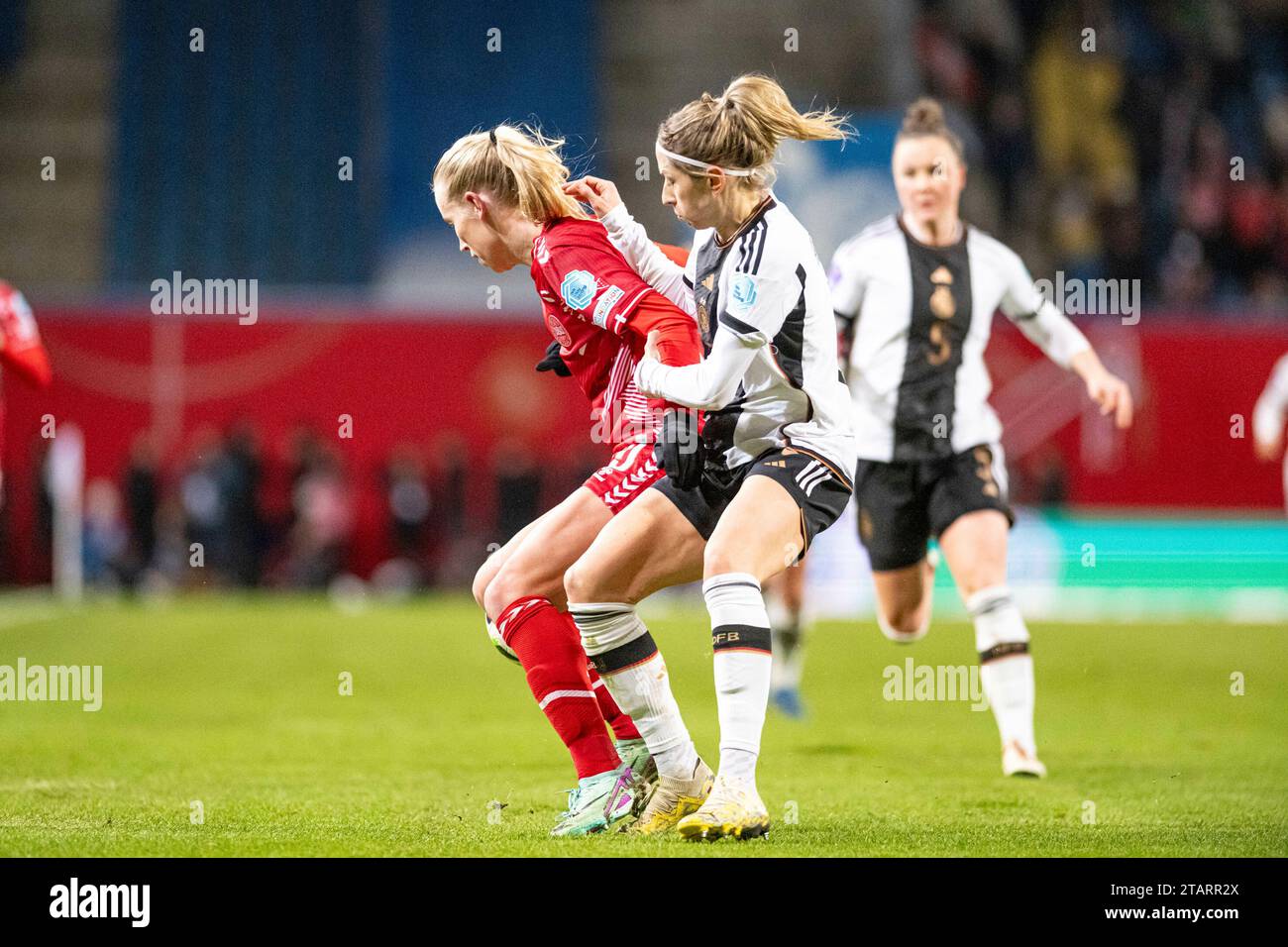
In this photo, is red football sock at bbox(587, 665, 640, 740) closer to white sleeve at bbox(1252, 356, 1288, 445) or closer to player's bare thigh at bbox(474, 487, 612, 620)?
player's bare thigh at bbox(474, 487, 612, 620)

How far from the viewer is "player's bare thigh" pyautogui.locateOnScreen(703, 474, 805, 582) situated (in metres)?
5.07

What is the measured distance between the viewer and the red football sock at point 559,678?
547 centimetres

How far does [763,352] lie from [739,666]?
3.12 ft

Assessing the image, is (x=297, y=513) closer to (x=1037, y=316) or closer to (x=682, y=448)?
(x=1037, y=316)

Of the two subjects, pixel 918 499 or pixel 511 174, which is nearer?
pixel 511 174

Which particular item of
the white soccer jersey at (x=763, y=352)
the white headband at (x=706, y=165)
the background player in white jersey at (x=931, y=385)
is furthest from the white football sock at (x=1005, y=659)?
the white headband at (x=706, y=165)

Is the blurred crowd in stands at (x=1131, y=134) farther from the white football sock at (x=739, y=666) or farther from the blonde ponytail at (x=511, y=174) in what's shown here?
the white football sock at (x=739, y=666)

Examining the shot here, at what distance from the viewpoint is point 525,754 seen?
25.9ft

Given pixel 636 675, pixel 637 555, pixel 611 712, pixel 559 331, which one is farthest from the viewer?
pixel 611 712

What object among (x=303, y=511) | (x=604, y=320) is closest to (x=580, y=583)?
(x=604, y=320)

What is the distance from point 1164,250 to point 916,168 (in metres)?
17.7
